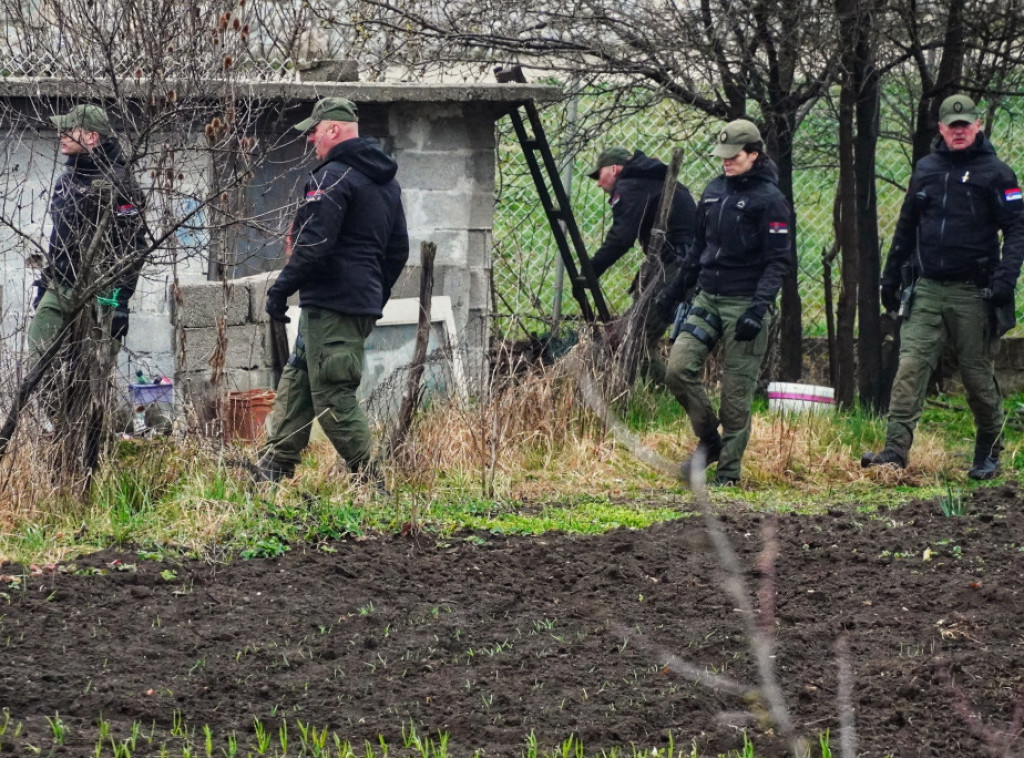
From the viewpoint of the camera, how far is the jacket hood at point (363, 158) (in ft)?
23.7

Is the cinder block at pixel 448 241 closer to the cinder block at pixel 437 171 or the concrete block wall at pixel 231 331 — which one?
the cinder block at pixel 437 171

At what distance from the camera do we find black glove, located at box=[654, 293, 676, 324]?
361 inches

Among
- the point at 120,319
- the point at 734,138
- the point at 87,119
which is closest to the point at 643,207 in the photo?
the point at 734,138

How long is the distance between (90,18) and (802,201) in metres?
8.58

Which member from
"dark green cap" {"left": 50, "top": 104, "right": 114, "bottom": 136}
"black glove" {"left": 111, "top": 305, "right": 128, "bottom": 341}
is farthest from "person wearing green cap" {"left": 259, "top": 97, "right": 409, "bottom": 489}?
"black glove" {"left": 111, "top": 305, "right": 128, "bottom": 341}

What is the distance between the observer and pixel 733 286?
845 cm

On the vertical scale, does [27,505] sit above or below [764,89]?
below

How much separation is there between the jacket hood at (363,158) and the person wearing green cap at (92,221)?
1024mm

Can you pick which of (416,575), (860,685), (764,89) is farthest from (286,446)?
(764,89)

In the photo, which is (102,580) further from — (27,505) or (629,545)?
(629,545)

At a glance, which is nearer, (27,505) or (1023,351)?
(27,505)

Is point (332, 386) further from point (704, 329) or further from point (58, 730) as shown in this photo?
point (58, 730)

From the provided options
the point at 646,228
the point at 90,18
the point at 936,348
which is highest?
the point at 90,18

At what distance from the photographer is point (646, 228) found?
10.5 metres
